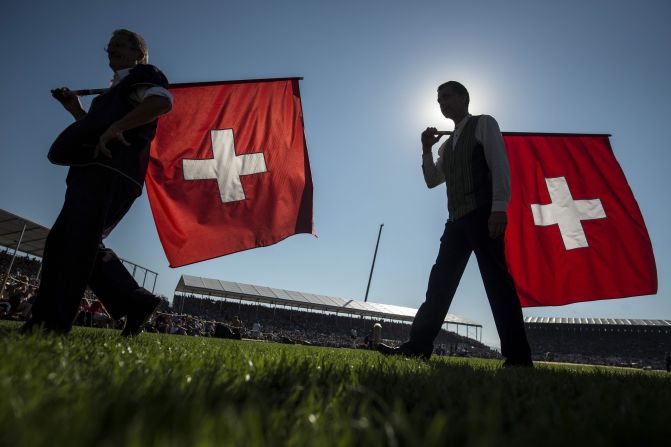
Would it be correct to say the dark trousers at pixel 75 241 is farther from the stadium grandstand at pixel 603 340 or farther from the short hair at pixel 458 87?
the stadium grandstand at pixel 603 340

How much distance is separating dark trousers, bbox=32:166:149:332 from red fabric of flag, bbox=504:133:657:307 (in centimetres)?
415

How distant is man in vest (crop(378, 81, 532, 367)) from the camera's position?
116 inches

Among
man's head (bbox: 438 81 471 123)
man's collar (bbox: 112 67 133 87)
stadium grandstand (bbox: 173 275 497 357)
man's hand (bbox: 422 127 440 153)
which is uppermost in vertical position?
man's head (bbox: 438 81 471 123)

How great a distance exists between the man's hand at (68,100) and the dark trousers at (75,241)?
0.73 meters

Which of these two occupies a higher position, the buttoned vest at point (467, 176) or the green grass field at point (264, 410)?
the buttoned vest at point (467, 176)

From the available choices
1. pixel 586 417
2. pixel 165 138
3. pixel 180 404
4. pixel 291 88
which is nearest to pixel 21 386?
pixel 180 404

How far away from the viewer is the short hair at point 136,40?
9.19 feet

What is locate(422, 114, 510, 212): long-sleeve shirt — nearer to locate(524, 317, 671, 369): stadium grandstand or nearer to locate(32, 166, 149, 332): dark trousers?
locate(32, 166, 149, 332): dark trousers

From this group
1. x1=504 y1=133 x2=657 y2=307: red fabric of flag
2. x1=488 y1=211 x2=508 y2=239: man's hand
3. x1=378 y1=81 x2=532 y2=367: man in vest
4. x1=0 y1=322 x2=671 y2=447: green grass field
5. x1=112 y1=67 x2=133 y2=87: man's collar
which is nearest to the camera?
x1=0 y1=322 x2=671 y2=447: green grass field

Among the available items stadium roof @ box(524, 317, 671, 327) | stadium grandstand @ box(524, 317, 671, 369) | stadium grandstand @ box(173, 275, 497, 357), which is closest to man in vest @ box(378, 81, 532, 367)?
stadium grandstand @ box(173, 275, 497, 357)

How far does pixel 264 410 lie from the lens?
0.69 m

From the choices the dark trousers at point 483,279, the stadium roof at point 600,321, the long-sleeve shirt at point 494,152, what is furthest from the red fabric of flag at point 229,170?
the stadium roof at point 600,321

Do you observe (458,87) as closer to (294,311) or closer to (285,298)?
(285,298)

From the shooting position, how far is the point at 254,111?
481 cm
